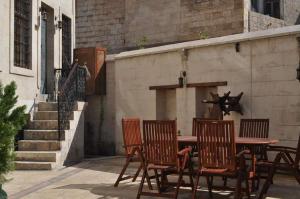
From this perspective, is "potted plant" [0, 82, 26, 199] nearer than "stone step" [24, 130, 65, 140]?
Yes

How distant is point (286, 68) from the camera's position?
304 inches

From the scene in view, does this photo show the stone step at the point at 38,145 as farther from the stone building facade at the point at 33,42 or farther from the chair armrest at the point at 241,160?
the chair armrest at the point at 241,160

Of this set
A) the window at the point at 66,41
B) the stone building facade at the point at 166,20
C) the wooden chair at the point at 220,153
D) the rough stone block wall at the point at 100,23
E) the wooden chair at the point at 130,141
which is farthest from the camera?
the rough stone block wall at the point at 100,23

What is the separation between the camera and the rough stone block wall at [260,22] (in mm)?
14430

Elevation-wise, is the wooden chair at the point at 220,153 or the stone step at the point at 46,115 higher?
the stone step at the point at 46,115

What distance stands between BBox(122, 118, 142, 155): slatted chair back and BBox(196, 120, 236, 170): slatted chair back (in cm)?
172

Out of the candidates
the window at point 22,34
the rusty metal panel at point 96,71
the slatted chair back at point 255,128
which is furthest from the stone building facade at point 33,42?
the slatted chair back at point 255,128

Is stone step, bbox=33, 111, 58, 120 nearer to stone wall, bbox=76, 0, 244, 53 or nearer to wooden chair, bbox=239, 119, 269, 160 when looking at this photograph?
wooden chair, bbox=239, 119, 269, 160

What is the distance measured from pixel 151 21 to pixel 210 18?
2378 millimetres

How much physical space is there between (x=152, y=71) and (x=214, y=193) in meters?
4.80

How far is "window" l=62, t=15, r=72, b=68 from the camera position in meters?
12.8

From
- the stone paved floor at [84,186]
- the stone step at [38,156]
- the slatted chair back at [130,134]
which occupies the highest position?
the slatted chair back at [130,134]

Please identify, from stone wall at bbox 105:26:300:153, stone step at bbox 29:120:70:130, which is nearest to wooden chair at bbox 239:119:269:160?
stone wall at bbox 105:26:300:153

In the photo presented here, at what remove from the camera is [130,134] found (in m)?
6.78
